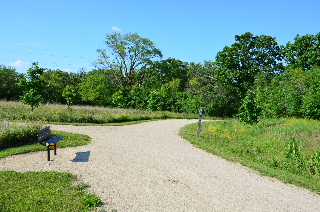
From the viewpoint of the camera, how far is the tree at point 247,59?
1538 inches

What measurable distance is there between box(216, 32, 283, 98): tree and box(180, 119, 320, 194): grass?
23.9m

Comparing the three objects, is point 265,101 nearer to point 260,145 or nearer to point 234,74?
point 234,74

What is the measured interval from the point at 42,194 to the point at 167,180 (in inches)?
121

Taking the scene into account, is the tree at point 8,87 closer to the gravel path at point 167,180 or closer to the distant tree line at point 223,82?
the distant tree line at point 223,82

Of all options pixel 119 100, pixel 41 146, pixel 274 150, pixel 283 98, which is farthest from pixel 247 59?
pixel 41 146

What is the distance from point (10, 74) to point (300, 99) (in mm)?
39968

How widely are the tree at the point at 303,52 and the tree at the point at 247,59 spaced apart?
5.99 feet

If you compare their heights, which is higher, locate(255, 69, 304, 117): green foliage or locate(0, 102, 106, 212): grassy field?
locate(255, 69, 304, 117): green foliage

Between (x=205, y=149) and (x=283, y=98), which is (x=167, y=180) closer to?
(x=205, y=149)

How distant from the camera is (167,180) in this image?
6699 millimetres

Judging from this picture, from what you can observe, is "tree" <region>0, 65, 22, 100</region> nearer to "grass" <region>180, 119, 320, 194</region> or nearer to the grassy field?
→ "grass" <region>180, 119, 320, 194</region>

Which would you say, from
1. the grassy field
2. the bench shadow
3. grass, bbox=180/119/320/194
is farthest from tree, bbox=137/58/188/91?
the grassy field

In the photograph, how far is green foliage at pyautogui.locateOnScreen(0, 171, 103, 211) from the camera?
468 cm

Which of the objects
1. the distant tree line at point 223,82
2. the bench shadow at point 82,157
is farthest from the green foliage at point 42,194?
the distant tree line at point 223,82
